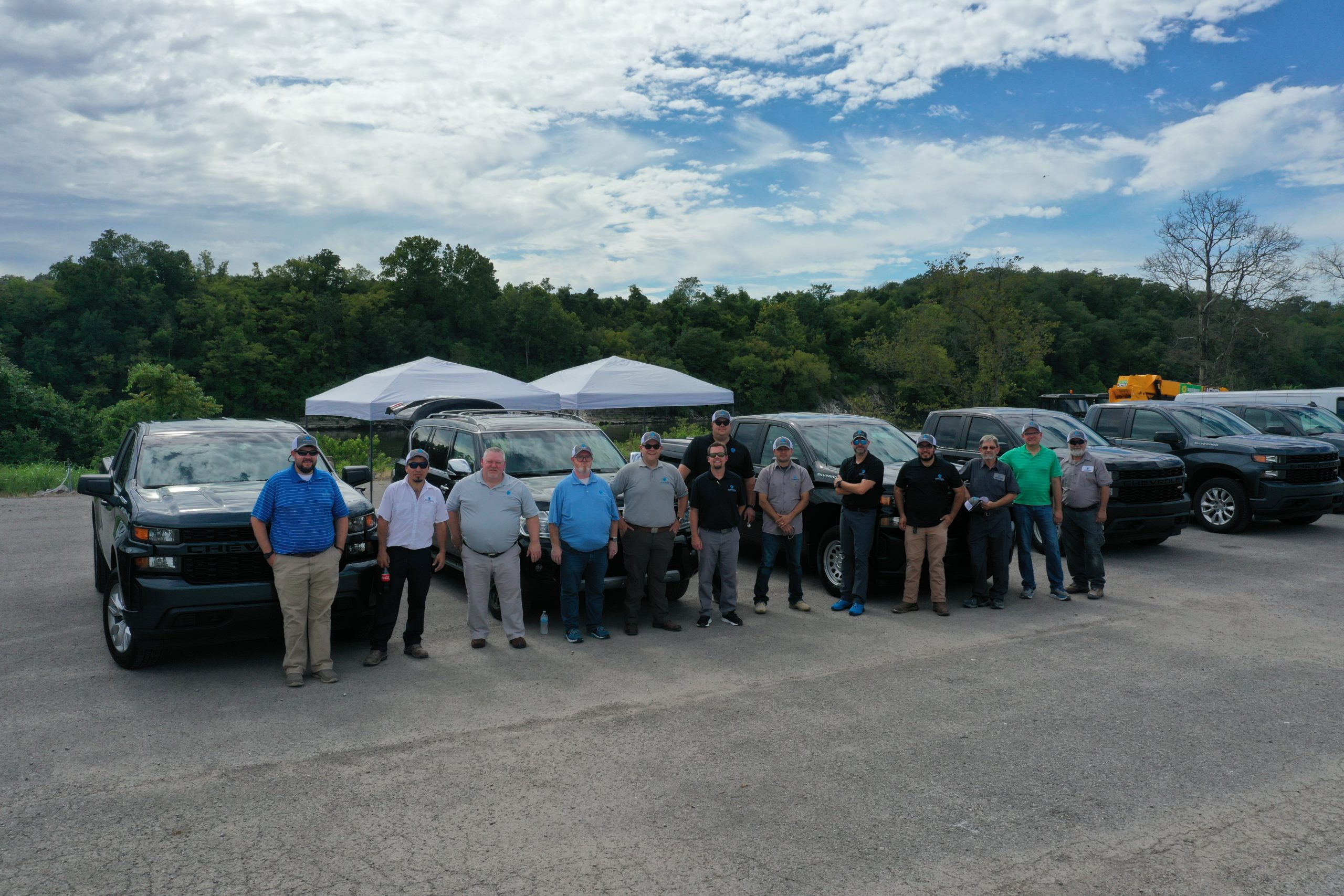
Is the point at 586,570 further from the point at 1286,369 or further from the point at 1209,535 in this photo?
the point at 1286,369

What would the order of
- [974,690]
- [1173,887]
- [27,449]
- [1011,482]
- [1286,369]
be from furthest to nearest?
[1286,369]
[27,449]
[1011,482]
[974,690]
[1173,887]

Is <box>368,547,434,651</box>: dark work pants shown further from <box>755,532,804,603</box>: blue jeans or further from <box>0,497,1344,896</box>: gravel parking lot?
<box>755,532,804,603</box>: blue jeans

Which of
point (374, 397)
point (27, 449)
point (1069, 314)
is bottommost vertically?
point (27, 449)

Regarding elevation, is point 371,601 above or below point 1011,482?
below

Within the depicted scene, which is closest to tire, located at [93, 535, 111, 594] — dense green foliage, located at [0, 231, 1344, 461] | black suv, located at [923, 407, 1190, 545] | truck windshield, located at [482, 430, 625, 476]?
truck windshield, located at [482, 430, 625, 476]

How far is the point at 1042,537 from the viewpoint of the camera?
9164mm

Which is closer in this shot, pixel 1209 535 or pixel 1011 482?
pixel 1011 482

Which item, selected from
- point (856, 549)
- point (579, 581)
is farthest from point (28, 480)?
point (856, 549)

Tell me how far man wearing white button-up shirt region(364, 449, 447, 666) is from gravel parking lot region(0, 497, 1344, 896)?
258mm

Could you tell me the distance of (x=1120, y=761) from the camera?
16.2 ft

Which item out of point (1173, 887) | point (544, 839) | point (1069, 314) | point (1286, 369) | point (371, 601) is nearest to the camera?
point (1173, 887)

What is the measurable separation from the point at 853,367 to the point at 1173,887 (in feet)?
311

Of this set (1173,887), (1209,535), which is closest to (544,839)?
(1173,887)

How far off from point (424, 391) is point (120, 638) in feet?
32.5
